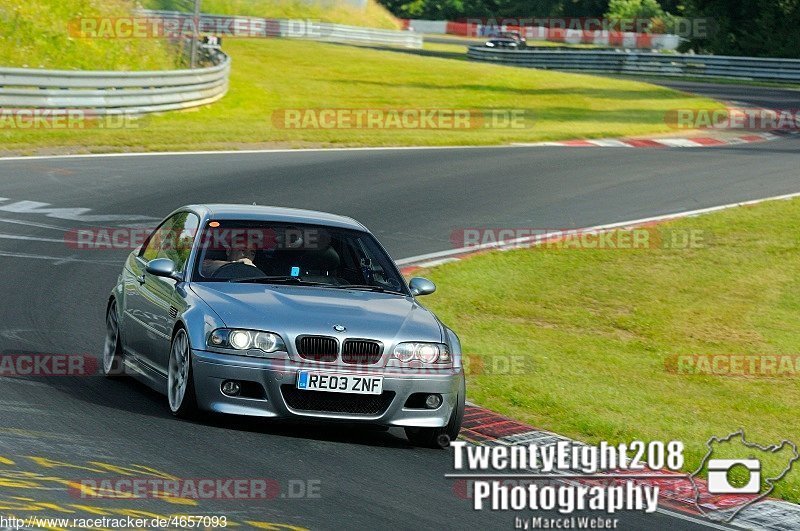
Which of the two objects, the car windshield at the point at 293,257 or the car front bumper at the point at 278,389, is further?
the car windshield at the point at 293,257

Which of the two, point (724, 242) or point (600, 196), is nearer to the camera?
point (724, 242)

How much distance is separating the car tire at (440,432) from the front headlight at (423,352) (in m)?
0.25

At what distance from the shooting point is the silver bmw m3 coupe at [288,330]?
8.39 meters

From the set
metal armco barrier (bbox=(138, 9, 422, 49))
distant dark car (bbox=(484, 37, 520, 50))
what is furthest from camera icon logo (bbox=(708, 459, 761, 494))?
distant dark car (bbox=(484, 37, 520, 50))

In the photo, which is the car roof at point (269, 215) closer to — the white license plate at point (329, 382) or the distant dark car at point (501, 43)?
the white license plate at point (329, 382)

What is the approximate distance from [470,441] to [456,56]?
A: 211ft

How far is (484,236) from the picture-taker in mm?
19047

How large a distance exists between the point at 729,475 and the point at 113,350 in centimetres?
476

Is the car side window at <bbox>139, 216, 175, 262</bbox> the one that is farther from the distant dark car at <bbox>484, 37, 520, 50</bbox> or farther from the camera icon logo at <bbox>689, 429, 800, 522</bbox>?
the distant dark car at <bbox>484, 37, 520, 50</bbox>

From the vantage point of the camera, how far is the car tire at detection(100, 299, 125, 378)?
10281mm

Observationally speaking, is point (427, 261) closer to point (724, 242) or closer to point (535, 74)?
point (724, 242)

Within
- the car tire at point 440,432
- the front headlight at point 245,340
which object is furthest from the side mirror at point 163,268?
the car tire at point 440,432

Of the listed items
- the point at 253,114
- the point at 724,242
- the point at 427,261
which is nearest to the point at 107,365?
the point at 427,261

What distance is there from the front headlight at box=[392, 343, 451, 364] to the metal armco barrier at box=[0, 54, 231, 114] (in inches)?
783
